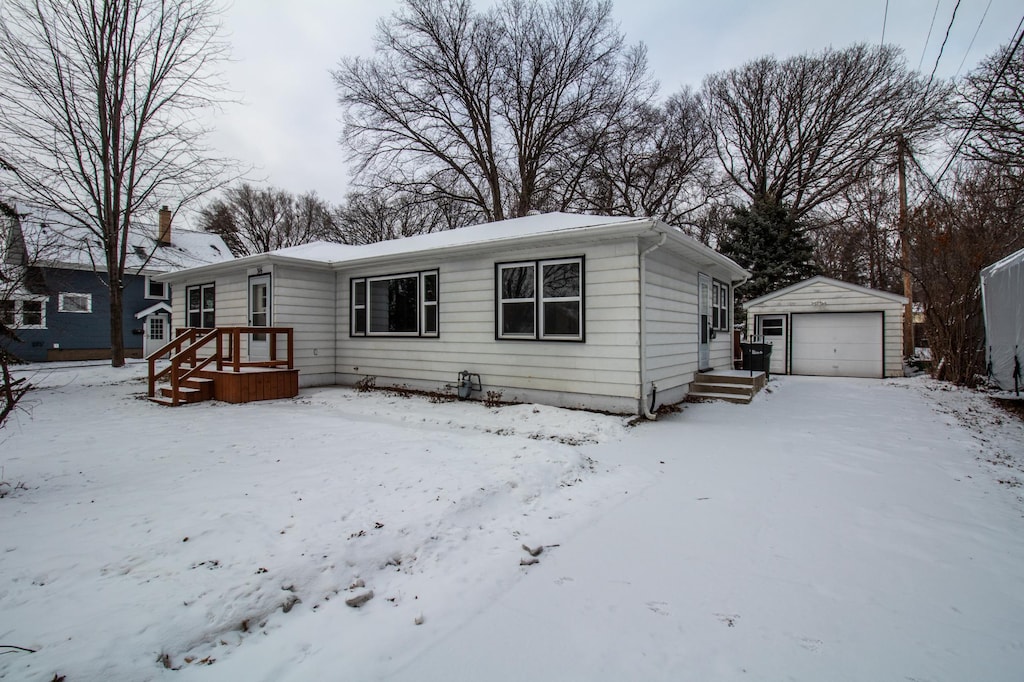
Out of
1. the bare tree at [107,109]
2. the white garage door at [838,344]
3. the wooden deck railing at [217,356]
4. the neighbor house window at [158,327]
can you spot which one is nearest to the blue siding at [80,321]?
the neighbor house window at [158,327]

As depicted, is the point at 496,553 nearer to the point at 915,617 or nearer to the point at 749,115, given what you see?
the point at 915,617

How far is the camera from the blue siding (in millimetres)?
18531

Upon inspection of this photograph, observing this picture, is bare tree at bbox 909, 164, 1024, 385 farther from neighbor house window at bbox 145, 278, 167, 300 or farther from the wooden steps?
neighbor house window at bbox 145, 278, 167, 300

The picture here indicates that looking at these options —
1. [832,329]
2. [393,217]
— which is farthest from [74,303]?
[832,329]

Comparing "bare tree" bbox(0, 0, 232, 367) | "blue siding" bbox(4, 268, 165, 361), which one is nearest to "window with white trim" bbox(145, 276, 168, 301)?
"blue siding" bbox(4, 268, 165, 361)

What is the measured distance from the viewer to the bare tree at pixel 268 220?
29375mm

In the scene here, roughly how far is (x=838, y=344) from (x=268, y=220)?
3065 centimetres

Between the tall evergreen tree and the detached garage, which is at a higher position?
the tall evergreen tree

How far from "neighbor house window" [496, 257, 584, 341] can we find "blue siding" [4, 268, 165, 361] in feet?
57.7

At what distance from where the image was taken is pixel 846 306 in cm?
1404

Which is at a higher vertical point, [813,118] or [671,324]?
[813,118]

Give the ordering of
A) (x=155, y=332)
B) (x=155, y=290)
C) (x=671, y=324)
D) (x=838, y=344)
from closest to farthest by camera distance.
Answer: (x=671, y=324) → (x=838, y=344) → (x=155, y=332) → (x=155, y=290)

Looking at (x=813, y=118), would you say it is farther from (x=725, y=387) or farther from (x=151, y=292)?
(x=151, y=292)

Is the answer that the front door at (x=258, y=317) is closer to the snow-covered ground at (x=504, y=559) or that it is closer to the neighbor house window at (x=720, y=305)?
the snow-covered ground at (x=504, y=559)
